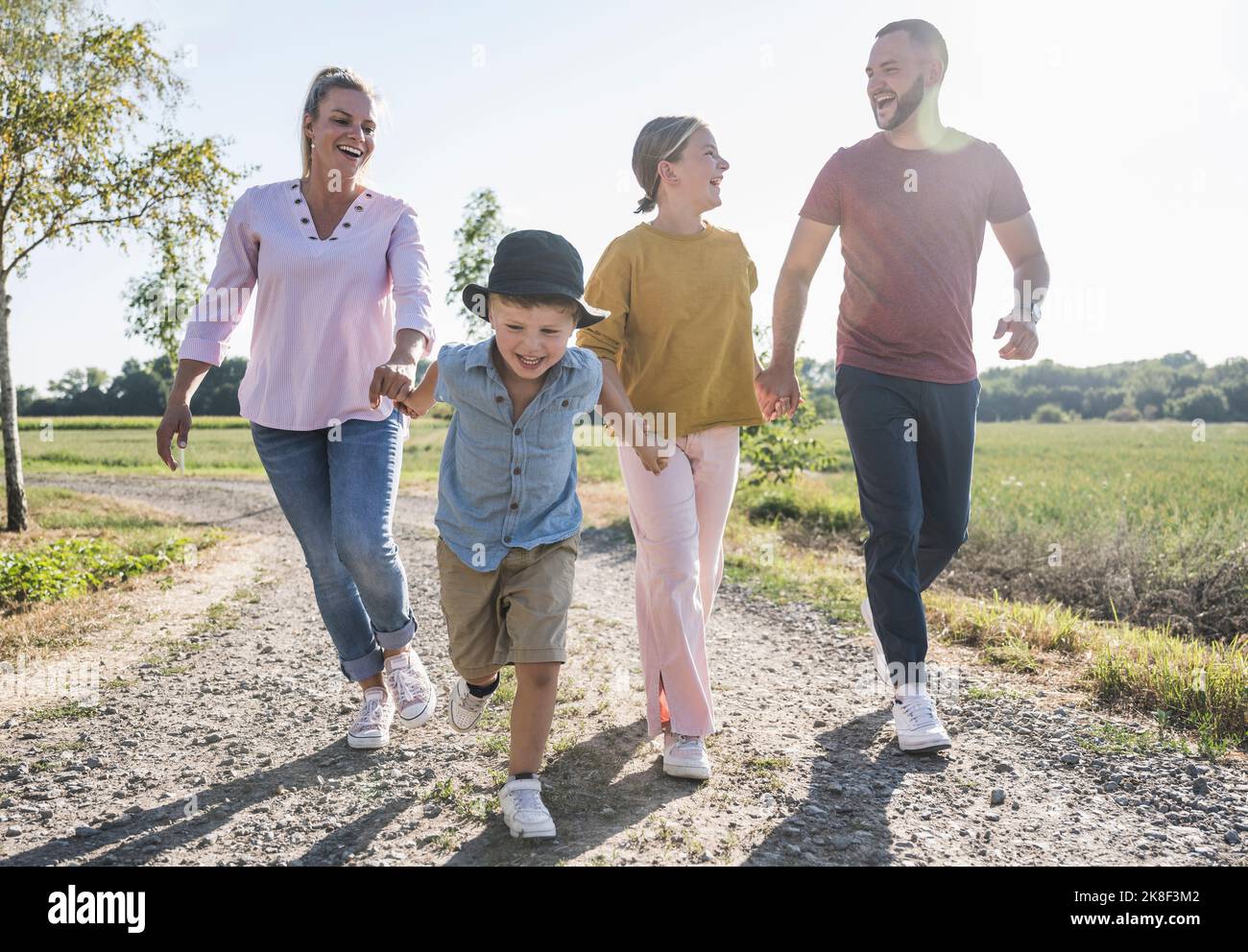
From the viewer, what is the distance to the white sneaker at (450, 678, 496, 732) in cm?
335

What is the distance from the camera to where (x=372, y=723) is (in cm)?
366

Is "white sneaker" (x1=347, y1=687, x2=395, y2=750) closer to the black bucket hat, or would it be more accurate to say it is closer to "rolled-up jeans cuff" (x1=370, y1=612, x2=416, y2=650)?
"rolled-up jeans cuff" (x1=370, y1=612, x2=416, y2=650)

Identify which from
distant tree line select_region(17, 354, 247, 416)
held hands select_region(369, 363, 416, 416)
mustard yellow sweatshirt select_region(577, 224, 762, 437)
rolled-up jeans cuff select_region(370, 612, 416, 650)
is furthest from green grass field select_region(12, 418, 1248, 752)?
distant tree line select_region(17, 354, 247, 416)

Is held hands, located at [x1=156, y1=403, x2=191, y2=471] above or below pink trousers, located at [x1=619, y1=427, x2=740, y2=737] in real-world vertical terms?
above

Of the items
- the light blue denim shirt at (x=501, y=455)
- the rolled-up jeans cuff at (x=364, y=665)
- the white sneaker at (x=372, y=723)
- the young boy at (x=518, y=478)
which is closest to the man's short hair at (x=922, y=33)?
the young boy at (x=518, y=478)

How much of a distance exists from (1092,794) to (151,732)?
3.61m

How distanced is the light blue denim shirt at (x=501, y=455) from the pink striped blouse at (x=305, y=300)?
0.52 m

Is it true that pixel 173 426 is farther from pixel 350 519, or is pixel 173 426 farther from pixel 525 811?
pixel 525 811

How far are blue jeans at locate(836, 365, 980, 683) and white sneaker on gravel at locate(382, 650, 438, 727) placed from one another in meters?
1.79

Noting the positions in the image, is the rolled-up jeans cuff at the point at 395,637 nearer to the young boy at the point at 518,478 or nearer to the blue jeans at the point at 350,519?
the blue jeans at the point at 350,519

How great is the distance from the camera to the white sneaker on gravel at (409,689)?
361 centimetres

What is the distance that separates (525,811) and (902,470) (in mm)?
1931

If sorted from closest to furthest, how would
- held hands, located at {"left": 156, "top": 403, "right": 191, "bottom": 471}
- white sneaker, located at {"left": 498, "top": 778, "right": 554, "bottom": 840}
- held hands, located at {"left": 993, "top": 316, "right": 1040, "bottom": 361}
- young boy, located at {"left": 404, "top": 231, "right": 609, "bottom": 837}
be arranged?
white sneaker, located at {"left": 498, "top": 778, "right": 554, "bottom": 840} → young boy, located at {"left": 404, "top": 231, "right": 609, "bottom": 837} → held hands, located at {"left": 156, "top": 403, "right": 191, "bottom": 471} → held hands, located at {"left": 993, "top": 316, "right": 1040, "bottom": 361}
